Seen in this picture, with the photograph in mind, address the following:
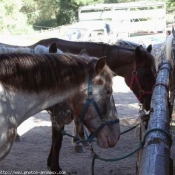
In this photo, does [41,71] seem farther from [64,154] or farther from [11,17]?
[11,17]

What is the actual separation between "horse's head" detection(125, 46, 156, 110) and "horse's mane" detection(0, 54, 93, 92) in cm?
259

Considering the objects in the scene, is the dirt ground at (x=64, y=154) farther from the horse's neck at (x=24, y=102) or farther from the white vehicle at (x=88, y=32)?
the white vehicle at (x=88, y=32)

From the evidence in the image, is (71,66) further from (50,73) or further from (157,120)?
(157,120)

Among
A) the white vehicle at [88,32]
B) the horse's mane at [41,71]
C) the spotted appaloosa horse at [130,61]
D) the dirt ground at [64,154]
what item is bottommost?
the dirt ground at [64,154]

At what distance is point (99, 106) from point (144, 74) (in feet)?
8.70

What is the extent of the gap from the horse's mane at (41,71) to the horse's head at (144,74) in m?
2.59

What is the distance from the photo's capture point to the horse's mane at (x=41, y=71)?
2.45 m

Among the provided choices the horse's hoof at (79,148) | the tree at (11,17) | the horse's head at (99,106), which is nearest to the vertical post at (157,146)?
the horse's head at (99,106)

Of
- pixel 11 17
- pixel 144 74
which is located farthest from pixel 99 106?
pixel 11 17

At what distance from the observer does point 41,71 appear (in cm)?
255

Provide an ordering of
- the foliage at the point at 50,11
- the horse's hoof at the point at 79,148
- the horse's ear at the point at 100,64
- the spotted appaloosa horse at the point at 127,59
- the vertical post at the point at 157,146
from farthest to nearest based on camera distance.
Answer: the foliage at the point at 50,11, the horse's hoof at the point at 79,148, the spotted appaloosa horse at the point at 127,59, the horse's ear at the point at 100,64, the vertical post at the point at 157,146

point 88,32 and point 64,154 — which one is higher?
point 88,32

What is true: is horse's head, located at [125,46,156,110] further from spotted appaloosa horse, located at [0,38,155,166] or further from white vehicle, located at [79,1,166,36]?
white vehicle, located at [79,1,166,36]

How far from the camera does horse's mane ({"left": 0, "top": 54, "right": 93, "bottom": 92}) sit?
2447 mm
